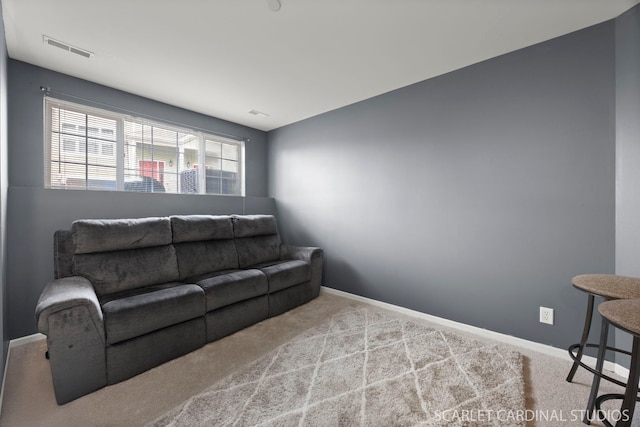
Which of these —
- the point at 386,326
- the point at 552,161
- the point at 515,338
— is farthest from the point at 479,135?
the point at 386,326

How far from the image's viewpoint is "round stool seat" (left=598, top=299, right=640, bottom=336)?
0.88 metres

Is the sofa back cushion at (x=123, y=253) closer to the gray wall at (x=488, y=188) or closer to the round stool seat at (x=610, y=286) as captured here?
the gray wall at (x=488, y=188)

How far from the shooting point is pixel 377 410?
1.51m

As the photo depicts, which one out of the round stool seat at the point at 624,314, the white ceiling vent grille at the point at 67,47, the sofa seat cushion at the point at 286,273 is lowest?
the sofa seat cushion at the point at 286,273

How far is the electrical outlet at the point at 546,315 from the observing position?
2.09 metres

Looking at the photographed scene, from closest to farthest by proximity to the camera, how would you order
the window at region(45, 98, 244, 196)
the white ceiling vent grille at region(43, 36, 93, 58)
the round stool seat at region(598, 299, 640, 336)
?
1. the round stool seat at region(598, 299, 640, 336)
2. the white ceiling vent grille at region(43, 36, 93, 58)
3. the window at region(45, 98, 244, 196)

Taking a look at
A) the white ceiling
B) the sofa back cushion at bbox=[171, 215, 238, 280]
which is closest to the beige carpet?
the sofa back cushion at bbox=[171, 215, 238, 280]

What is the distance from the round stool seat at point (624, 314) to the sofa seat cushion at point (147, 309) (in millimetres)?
2384

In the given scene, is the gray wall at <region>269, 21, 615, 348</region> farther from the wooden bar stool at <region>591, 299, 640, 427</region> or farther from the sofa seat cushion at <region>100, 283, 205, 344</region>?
the sofa seat cushion at <region>100, 283, 205, 344</region>

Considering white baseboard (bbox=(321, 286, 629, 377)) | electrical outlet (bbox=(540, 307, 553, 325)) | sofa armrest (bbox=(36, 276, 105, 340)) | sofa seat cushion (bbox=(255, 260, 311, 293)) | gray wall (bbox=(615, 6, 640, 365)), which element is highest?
gray wall (bbox=(615, 6, 640, 365))

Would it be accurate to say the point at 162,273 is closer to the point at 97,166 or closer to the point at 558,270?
the point at 97,166

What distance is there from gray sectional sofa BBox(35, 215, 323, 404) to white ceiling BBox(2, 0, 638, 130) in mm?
1441

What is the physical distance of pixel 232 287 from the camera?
243 centimetres

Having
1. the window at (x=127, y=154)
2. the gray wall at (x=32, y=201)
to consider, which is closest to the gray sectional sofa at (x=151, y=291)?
the gray wall at (x=32, y=201)
